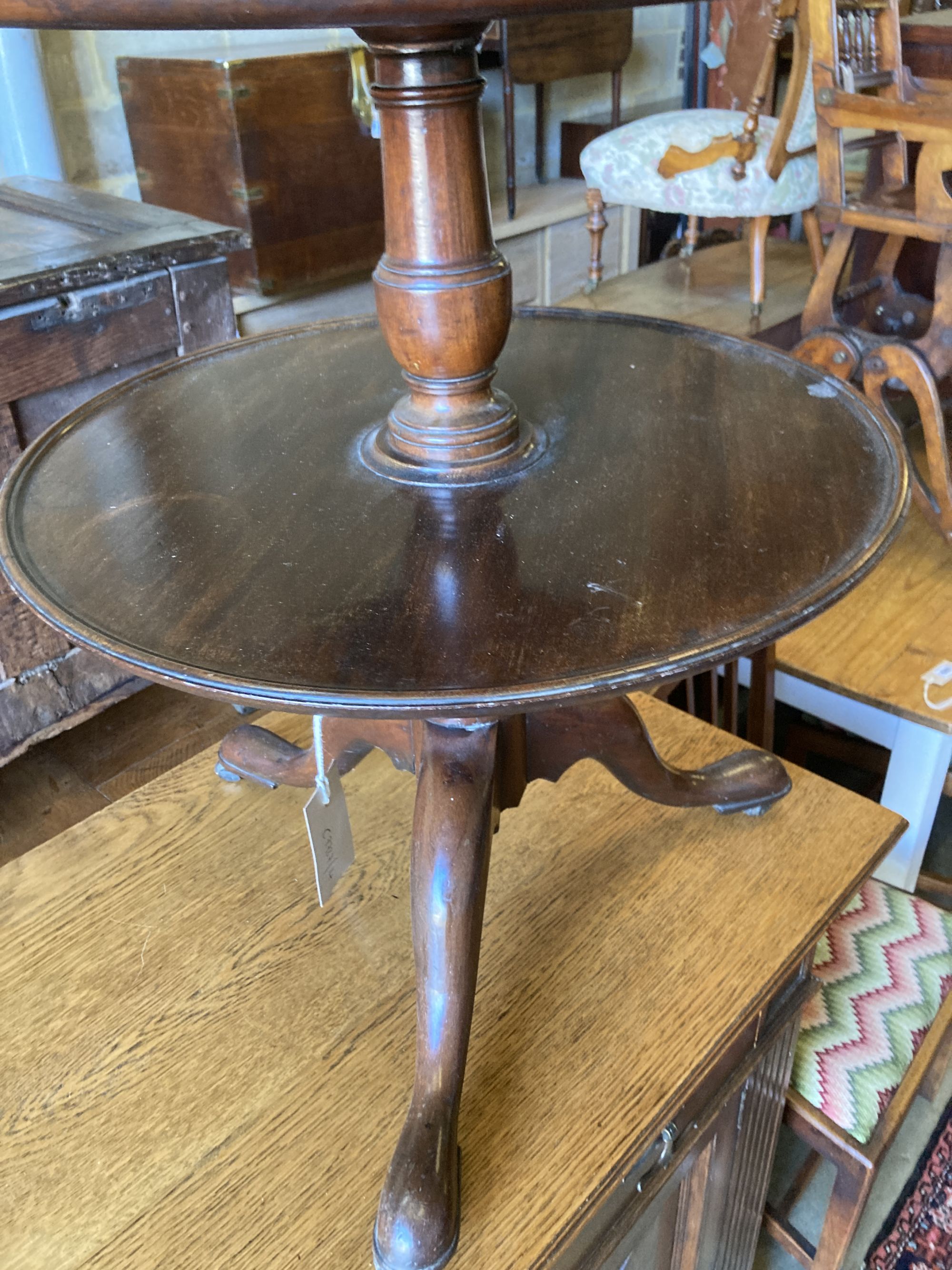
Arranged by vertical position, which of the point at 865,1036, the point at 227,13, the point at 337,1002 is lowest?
the point at 865,1036

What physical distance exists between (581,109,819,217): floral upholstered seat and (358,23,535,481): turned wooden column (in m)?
1.64

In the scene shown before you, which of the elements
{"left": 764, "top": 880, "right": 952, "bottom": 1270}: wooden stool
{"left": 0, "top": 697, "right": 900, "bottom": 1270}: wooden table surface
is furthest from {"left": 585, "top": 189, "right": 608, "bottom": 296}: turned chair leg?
{"left": 764, "top": 880, "right": 952, "bottom": 1270}: wooden stool

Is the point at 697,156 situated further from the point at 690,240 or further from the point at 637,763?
the point at 637,763

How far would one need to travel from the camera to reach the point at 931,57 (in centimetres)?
205

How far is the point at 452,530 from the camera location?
1.92ft

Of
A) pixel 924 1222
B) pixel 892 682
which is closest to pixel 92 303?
pixel 892 682

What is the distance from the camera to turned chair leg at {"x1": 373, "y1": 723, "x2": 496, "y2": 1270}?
0.64 meters

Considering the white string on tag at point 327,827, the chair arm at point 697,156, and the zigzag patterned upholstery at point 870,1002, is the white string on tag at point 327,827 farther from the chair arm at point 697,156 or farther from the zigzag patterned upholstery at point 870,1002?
the chair arm at point 697,156

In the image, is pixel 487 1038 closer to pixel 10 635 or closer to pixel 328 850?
pixel 328 850

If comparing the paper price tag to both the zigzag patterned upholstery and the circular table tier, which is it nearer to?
the circular table tier

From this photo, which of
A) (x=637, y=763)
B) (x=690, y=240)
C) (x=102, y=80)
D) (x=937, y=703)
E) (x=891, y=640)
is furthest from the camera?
(x=690, y=240)

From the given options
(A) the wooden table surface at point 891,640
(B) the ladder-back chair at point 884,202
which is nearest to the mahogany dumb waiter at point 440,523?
(A) the wooden table surface at point 891,640

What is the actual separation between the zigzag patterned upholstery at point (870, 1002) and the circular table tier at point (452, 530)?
0.55 m

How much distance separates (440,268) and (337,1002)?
21.6 inches
